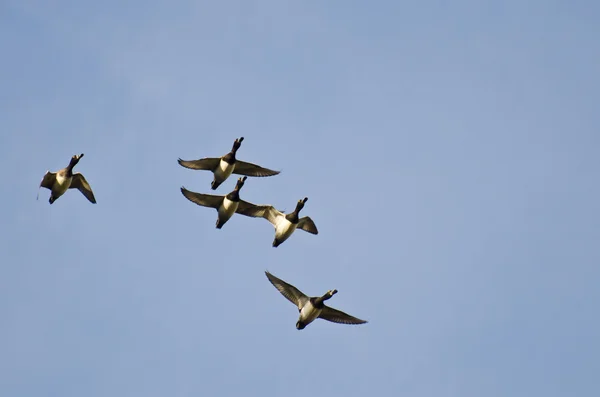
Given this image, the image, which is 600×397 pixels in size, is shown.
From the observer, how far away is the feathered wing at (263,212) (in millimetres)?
60312

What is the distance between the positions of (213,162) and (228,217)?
3318 millimetres

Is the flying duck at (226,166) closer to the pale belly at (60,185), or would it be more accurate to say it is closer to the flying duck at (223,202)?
the flying duck at (223,202)

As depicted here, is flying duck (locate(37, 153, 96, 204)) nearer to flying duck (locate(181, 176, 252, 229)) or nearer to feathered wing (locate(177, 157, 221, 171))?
feathered wing (locate(177, 157, 221, 171))

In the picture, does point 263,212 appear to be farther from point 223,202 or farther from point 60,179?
point 60,179

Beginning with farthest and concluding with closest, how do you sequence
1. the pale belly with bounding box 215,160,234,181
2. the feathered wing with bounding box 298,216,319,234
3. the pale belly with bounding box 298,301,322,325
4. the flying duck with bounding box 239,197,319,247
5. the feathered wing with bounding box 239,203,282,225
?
the pale belly with bounding box 215,160,234,181 → the feathered wing with bounding box 239,203,282,225 → the feathered wing with bounding box 298,216,319,234 → the flying duck with bounding box 239,197,319,247 → the pale belly with bounding box 298,301,322,325

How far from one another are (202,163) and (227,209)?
311 centimetres

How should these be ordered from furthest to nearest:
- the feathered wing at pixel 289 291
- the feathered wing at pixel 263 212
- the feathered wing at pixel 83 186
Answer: the feathered wing at pixel 83 186, the feathered wing at pixel 263 212, the feathered wing at pixel 289 291

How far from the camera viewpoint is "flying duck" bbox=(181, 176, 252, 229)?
198 feet

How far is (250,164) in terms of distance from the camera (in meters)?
61.3

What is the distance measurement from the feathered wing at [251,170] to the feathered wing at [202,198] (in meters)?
2.13

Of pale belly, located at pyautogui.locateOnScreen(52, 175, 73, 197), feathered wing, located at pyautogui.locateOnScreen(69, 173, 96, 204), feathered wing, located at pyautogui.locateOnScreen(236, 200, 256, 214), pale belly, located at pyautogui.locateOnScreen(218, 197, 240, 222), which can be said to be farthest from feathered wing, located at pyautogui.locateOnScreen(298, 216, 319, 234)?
pale belly, located at pyautogui.locateOnScreen(52, 175, 73, 197)

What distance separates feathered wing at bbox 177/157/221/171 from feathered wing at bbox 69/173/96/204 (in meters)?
6.40

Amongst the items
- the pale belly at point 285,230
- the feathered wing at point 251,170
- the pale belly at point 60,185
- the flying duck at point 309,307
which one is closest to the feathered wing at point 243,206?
the feathered wing at point 251,170

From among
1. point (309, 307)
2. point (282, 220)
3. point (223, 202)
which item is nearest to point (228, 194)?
point (223, 202)
